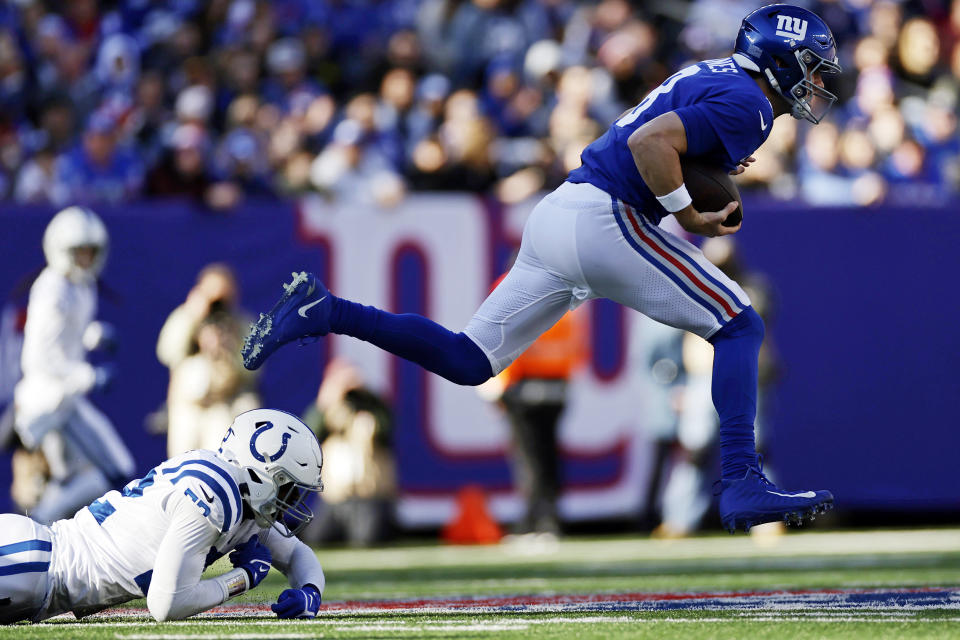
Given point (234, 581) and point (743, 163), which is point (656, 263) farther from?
point (234, 581)

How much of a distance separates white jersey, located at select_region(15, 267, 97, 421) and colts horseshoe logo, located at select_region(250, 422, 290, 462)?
11.0 feet

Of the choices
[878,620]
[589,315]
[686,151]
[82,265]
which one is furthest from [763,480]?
[589,315]

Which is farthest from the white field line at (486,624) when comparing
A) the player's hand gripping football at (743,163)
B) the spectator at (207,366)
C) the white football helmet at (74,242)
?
the spectator at (207,366)

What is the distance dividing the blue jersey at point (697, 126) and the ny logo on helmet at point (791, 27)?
0.19 m

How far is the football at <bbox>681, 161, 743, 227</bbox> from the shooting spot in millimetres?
4965

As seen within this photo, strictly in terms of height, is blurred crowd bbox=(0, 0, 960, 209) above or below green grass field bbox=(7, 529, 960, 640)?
above

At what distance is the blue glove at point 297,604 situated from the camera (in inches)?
187

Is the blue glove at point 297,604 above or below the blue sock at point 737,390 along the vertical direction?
below

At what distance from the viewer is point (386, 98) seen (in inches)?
441

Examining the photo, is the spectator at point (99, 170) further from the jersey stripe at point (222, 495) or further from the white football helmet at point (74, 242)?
the jersey stripe at point (222, 495)

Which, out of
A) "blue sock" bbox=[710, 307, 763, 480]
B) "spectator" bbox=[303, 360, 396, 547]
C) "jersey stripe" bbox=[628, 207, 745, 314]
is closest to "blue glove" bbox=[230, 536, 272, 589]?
"blue sock" bbox=[710, 307, 763, 480]

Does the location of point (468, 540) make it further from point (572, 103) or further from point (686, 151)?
point (686, 151)

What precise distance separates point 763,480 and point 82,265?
14.1 feet

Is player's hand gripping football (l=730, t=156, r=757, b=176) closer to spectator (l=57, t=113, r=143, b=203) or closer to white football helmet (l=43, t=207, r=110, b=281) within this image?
white football helmet (l=43, t=207, r=110, b=281)
